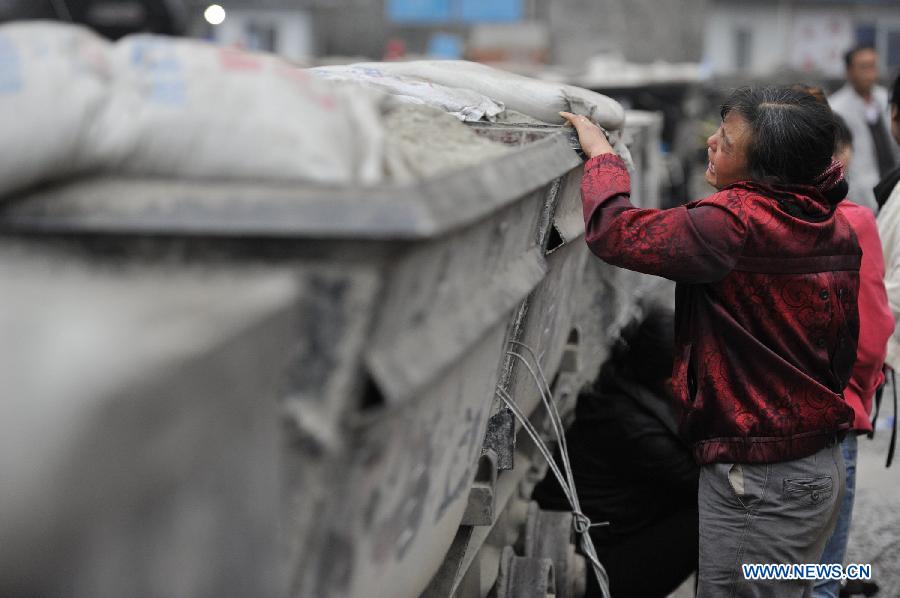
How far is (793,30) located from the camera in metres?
28.2

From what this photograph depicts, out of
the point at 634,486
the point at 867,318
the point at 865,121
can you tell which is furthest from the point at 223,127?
the point at 865,121

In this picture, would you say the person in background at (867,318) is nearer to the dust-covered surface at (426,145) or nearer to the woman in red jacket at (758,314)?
the woman in red jacket at (758,314)

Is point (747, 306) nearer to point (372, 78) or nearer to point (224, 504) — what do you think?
point (372, 78)

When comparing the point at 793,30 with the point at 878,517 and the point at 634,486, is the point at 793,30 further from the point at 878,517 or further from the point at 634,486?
the point at 634,486

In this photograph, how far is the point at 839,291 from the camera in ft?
7.29

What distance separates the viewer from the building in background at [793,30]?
91.0ft

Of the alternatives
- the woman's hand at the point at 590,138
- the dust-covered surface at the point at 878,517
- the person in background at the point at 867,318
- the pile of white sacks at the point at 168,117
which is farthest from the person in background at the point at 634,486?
the pile of white sacks at the point at 168,117

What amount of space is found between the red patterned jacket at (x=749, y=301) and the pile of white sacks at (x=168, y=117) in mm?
743

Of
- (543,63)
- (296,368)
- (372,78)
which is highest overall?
(372,78)

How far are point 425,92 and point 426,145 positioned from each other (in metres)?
0.75

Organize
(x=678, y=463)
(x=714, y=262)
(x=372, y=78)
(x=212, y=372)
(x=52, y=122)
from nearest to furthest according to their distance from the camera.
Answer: (x=212, y=372) → (x=52, y=122) → (x=714, y=262) → (x=372, y=78) → (x=678, y=463)

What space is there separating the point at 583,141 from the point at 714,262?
1.40 ft

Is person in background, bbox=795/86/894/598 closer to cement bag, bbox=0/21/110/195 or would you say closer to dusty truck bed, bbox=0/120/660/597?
dusty truck bed, bbox=0/120/660/597

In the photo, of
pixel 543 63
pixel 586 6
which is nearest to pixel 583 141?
pixel 543 63
